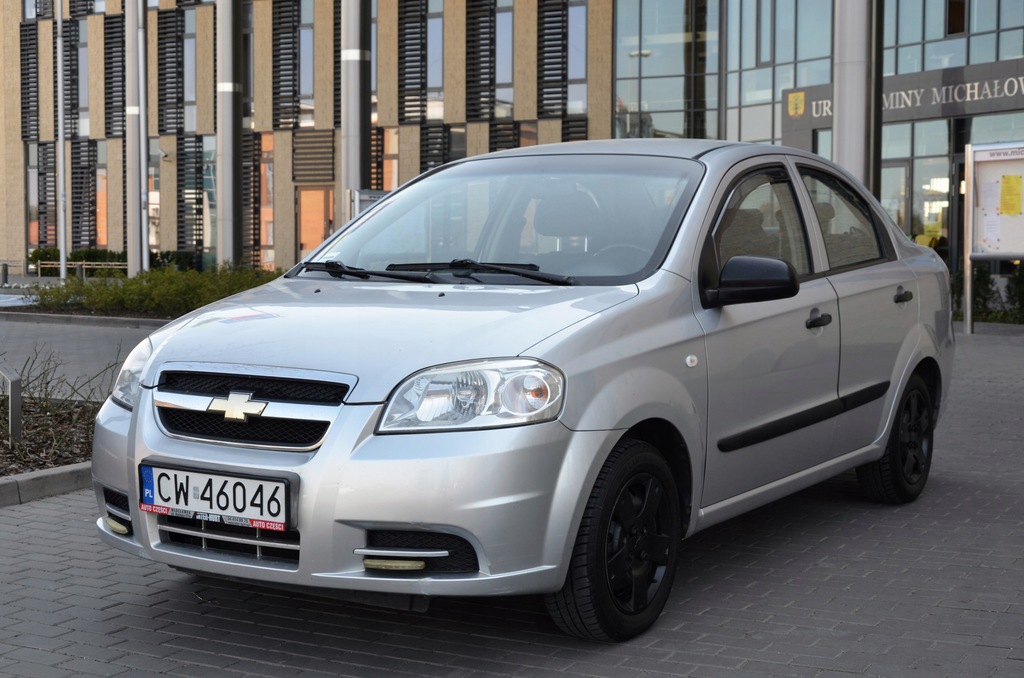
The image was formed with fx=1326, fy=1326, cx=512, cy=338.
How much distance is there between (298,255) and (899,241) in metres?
38.3

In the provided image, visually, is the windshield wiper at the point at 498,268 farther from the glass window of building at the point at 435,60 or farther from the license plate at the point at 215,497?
the glass window of building at the point at 435,60

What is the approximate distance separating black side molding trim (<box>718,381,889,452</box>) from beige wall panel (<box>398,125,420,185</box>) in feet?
120

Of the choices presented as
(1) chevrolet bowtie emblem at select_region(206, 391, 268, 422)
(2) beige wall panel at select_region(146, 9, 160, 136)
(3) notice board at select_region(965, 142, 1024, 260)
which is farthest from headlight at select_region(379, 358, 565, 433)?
(2) beige wall panel at select_region(146, 9, 160, 136)

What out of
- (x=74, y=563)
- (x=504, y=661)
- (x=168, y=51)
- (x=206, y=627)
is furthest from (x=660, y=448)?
(x=168, y=51)

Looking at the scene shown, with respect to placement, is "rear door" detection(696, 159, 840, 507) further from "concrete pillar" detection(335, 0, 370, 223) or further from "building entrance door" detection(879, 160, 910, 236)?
"building entrance door" detection(879, 160, 910, 236)

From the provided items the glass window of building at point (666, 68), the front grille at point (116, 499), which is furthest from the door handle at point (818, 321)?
the glass window of building at point (666, 68)

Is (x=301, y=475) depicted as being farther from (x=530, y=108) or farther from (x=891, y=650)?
(x=530, y=108)

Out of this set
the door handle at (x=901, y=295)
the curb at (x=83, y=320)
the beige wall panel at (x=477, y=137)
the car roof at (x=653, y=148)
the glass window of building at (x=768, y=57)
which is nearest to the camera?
the car roof at (x=653, y=148)

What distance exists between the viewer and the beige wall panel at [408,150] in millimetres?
42031

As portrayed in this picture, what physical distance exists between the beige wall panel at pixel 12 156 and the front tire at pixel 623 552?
50.3 meters

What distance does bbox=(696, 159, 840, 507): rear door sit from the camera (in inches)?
197

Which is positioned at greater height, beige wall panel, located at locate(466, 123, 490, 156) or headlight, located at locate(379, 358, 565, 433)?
beige wall panel, located at locate(466, 123, 490, 156)

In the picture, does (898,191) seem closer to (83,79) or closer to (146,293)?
(146,293)

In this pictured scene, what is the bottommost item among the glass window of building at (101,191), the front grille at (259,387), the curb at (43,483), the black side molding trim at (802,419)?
the curb at (43,483)
